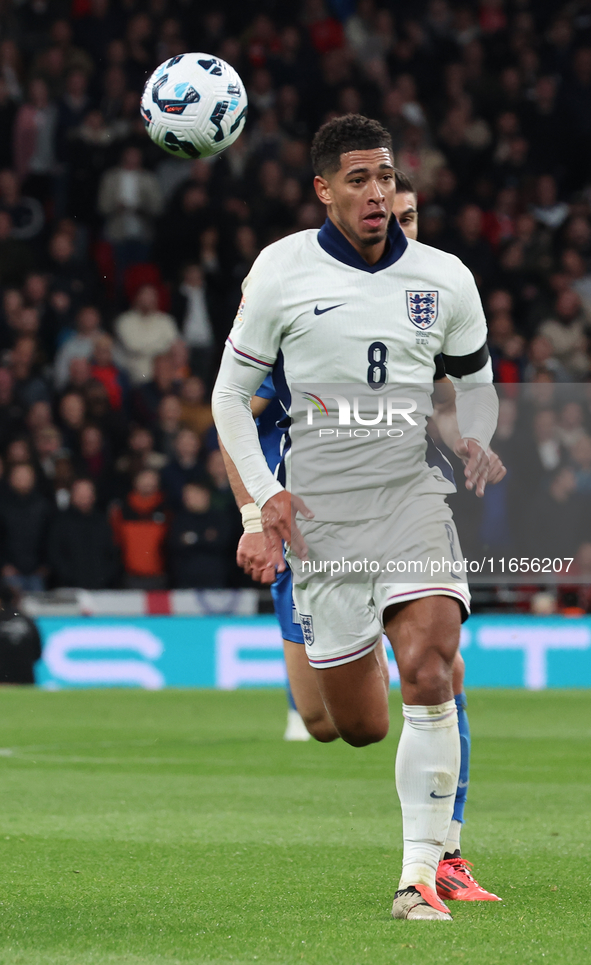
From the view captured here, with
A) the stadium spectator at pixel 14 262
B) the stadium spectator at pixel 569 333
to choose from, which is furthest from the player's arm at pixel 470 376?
the stadium spectator at pixel 14 262

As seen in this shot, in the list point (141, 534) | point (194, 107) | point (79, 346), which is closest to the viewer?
point (194, 107)

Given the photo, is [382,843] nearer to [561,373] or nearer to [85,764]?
[85,764]

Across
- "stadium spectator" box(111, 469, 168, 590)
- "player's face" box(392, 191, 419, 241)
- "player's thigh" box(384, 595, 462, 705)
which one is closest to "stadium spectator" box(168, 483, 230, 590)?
"stadium spectator" box(111, 469, 168, 590)

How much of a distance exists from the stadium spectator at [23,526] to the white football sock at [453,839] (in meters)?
8.22

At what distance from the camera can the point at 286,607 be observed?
534 centimetres

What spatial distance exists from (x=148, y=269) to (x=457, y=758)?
37.1ft

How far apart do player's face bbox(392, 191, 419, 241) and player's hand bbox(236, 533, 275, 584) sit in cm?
172

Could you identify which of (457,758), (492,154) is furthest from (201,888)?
(492,154)

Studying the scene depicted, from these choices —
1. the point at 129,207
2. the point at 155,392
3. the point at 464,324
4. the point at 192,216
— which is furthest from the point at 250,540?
the point at 129,207

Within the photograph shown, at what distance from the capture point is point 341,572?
14.7ft

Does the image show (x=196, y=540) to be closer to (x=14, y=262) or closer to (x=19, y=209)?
(x=14, y=262)

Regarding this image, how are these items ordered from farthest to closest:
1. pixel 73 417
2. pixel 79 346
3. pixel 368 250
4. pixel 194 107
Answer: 1. pixel 79 346
2. pixel 73 417
3. pixel 194 107
4. pixel 368 250

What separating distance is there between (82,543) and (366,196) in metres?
8.41

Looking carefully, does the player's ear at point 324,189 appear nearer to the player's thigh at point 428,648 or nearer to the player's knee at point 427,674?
the player's thigh at point 428,648
